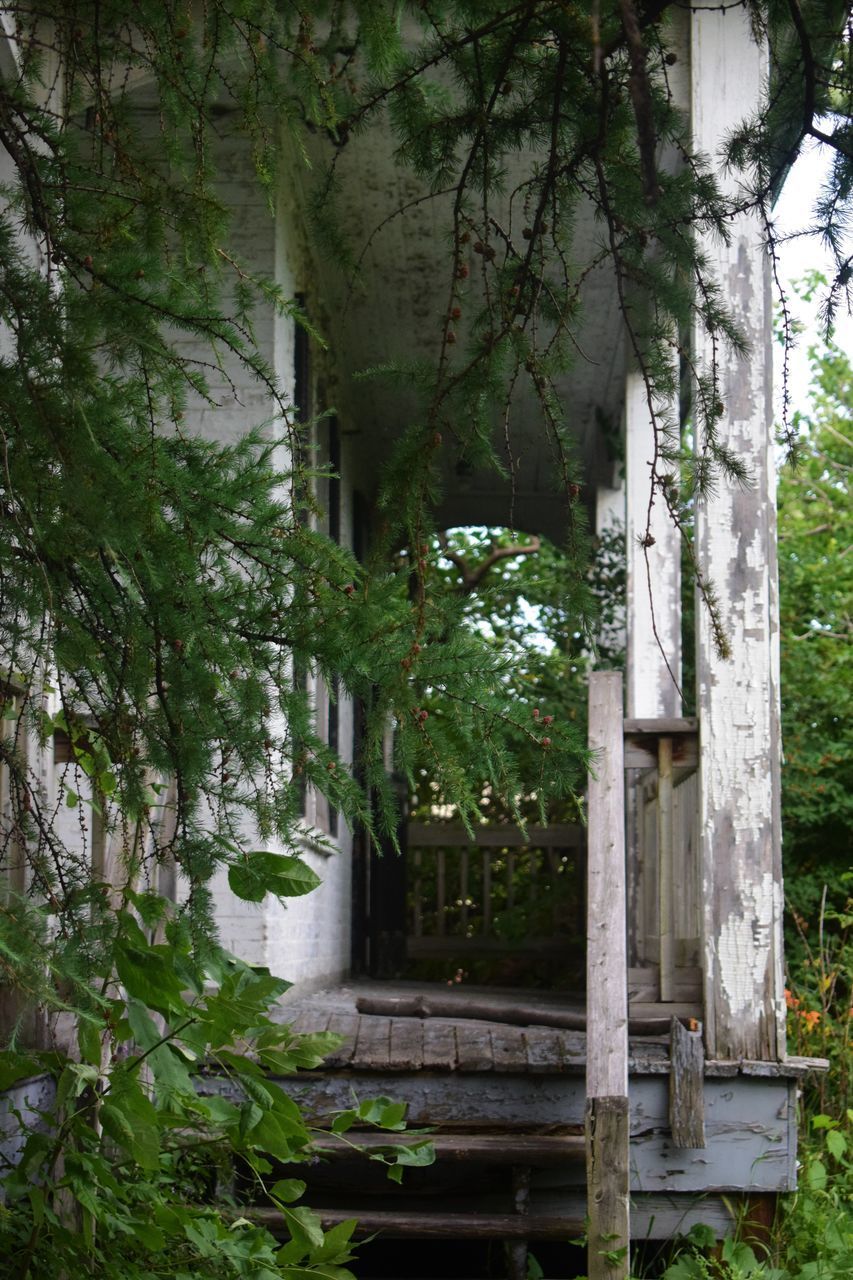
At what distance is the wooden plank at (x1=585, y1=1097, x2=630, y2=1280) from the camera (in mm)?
3578

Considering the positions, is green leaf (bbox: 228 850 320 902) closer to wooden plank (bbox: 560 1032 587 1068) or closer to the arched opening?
wooden plank (bbox: 560 1032 587 1068)

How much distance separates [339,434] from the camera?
27.6 feet

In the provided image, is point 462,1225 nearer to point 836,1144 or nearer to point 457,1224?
point 457,1224

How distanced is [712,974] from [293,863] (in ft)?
7.14

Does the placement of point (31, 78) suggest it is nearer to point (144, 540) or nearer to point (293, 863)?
point (144, 540)

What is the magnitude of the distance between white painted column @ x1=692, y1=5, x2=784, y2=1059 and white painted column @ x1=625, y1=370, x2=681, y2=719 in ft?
6.38

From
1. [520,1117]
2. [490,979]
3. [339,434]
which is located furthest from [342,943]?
[520,1117]

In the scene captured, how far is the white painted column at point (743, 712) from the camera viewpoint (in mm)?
4266

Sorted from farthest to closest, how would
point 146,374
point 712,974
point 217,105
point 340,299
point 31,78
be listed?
point 340,299, point 217,105, point 712,974, point 31,78, point 146,374

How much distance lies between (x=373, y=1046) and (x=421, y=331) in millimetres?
4876

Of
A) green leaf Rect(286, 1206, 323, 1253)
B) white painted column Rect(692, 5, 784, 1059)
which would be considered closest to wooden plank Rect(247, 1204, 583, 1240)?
white painted column Rect(692, 5, 784, 1059)

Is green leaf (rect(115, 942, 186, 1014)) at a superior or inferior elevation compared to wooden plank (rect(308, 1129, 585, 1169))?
superior

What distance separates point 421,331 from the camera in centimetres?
825

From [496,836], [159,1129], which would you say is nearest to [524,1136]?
[159,1129]
